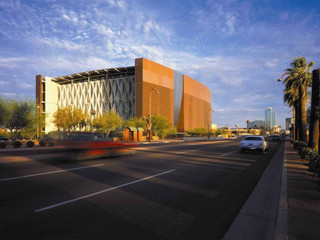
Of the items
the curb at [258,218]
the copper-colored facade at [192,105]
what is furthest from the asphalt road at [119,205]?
the copper-colored facade at [192,105]

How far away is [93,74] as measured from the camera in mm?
89188

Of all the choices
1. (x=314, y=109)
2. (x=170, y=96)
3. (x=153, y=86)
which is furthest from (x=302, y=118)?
(x=170, y=96)

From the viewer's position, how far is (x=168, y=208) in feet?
17.6

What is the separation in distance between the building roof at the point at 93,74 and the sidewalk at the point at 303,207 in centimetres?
7575

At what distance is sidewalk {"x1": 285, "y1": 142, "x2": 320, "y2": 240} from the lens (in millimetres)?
3873

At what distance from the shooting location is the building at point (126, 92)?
7656 centimetres

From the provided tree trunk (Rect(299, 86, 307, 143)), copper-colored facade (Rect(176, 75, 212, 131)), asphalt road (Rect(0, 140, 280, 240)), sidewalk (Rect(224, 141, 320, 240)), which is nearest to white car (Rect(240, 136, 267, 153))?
tree trunk (Rect(299, 86, 307, 143))

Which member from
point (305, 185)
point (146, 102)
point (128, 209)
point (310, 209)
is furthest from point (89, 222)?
point (146, 102)

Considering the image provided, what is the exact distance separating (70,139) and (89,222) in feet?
31.1

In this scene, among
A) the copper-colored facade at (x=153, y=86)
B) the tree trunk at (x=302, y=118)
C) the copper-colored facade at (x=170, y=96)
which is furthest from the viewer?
the copper-colored facade at (x=170, y=96)

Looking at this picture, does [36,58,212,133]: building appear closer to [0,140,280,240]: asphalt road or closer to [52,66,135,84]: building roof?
[52,66,135,84]: building roof

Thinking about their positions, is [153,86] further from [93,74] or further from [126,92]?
[93,74]

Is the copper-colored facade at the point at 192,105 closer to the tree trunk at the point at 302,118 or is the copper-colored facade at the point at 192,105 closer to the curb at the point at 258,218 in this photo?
the tree trunk at the point at 302,118

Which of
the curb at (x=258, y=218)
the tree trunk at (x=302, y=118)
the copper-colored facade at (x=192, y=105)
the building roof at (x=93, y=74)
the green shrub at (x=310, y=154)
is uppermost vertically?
the building roof at (x=93, y=74)
